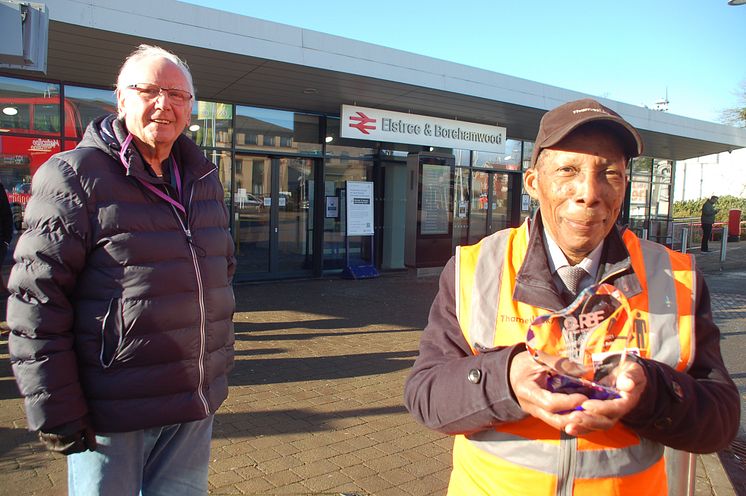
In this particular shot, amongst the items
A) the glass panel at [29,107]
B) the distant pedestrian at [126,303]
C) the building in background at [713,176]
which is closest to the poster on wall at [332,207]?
the glass panel at [29,107]

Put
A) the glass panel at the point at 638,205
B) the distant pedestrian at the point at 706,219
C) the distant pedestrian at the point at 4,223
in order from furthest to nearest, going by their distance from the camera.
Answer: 1. the distant pedestrian at the point at 706,219
2. the glass panel at the point at 638,205
3. the distant pedestrian at the point at 4,223

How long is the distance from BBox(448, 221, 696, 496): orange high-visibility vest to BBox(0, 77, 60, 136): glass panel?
9113 millimetres

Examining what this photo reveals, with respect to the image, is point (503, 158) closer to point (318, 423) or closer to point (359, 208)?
point (359, 208)

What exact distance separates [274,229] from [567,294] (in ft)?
32.5

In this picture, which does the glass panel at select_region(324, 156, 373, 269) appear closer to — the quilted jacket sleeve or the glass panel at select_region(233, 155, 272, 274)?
the glass panel at select_region(233, 155, 272, 274)

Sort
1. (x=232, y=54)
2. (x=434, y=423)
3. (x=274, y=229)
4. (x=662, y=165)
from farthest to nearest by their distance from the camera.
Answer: (x=662, y=165) → (x=274, y=229) → (x=232, y=54) → (x=434, y=423)

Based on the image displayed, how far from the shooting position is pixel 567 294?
5.13 feet

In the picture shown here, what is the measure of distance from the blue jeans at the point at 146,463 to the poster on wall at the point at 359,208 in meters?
9.41

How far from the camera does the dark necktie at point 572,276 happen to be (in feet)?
5.17

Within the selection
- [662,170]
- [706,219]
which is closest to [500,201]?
[662,170]

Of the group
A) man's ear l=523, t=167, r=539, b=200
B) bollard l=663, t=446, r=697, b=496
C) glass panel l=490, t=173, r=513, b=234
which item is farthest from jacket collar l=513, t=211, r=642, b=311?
glass panel l=490, t=173, r=513, b=234

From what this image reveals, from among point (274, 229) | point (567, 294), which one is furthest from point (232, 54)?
point (567, 294)

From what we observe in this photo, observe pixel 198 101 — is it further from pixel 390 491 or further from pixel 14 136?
pixel 390 491

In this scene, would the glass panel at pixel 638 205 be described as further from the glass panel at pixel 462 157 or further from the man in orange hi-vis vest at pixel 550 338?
the man in orange hi-vis vest at pixel 550 338
